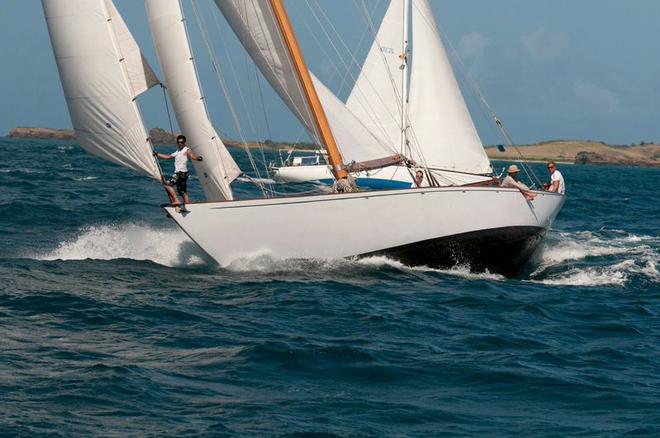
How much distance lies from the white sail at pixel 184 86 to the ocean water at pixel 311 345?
1.66m

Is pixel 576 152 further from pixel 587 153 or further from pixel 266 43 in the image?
pixel 266 43

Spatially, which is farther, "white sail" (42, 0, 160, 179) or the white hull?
the white hull

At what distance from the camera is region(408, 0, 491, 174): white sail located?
28719 millimetres

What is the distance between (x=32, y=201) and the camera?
27.6 m

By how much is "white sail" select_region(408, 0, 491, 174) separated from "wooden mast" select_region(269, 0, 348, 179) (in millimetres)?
10965

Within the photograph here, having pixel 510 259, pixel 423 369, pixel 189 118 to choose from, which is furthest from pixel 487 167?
pixel 423 369

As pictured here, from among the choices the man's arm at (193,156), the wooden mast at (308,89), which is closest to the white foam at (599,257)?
the wooden mast at (308,89)

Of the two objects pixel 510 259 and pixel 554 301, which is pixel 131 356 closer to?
pixel 554 301

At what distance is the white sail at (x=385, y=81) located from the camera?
99.2 ft

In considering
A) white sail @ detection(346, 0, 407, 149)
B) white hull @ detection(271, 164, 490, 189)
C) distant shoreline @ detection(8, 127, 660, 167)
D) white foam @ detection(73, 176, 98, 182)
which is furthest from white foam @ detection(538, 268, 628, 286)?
distant shoreline @ detection(8, 127, 660, 167)

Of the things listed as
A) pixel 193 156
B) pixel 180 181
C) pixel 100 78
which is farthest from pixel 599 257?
pixel 100 78

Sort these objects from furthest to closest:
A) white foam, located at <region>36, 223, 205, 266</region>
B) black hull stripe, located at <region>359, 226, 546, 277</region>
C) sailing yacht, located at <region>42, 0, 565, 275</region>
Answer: white foam, located at <region>36, 223, 205, 266</region> → black hull stripe, located at <region>359, 226, 546, 277</region> → sailing yacht, located at <region>42, 0, 565, 275</region>

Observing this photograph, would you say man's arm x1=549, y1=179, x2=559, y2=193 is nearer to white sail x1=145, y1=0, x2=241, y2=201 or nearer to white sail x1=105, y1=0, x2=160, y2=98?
white sail x1=145, y1=0, x2=241, y2=201

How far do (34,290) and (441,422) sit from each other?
706 centimetres
